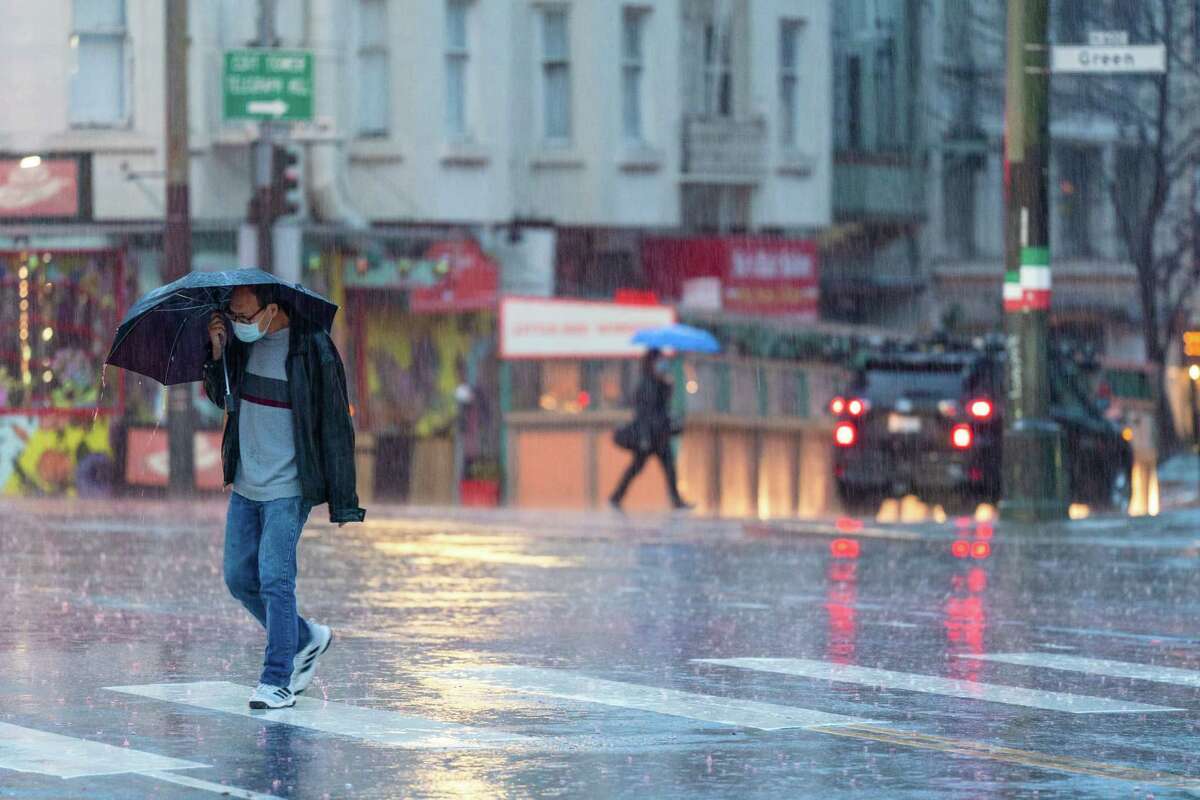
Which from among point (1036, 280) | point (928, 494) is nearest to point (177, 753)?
point (1036, 280)

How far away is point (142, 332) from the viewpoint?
10.3 metres

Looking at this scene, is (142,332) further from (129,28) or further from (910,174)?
(910,174)

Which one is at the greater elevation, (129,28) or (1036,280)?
(129,28)

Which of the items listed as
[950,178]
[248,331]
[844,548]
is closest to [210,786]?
[248,331]

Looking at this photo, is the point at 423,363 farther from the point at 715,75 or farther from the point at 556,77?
the point at 715,75

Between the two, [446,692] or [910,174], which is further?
[910,174]

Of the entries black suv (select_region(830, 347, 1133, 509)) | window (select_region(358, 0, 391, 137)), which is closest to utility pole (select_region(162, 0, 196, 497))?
window (select_region(358, 0, 391, 137))

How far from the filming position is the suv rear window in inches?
988

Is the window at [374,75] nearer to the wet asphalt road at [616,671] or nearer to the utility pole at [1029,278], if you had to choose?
the utility pole at [1029,278]

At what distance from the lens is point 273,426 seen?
9984 mm

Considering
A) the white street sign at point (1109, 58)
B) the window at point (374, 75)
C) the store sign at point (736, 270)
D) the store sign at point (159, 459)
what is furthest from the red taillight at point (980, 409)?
the store sign at point (736, 270)

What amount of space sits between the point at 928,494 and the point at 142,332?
15.8 metres

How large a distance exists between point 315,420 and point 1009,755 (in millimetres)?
2921

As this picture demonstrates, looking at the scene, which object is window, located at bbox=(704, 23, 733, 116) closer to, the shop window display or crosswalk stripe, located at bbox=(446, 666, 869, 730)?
the shop window display
